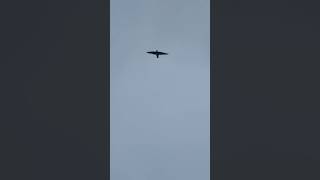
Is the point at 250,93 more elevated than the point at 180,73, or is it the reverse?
the point at 180,73

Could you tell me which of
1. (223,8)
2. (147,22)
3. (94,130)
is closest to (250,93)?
(223,8)

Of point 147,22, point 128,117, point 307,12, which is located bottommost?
point 128,117

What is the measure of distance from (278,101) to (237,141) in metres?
0.58

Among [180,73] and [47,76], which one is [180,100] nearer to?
[180,73]

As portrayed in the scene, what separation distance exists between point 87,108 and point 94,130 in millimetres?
227

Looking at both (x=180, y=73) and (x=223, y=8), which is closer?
(x=223, y=8)

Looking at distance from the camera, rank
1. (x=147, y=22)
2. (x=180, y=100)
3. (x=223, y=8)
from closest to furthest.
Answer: (x=223, y=8) → (x=147, y=22) → (x=180, y=100)

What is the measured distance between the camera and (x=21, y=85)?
3523mm

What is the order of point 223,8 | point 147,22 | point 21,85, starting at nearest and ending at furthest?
point 21,85 < point 223,8 < point 147,22

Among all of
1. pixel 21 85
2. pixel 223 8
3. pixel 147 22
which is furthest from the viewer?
pixel 147 22

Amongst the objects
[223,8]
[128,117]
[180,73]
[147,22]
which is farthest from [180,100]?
[223,8]

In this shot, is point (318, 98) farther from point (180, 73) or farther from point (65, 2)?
point (180, 73)

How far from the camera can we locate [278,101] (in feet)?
12.1

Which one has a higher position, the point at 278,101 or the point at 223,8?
the point at 223,8
